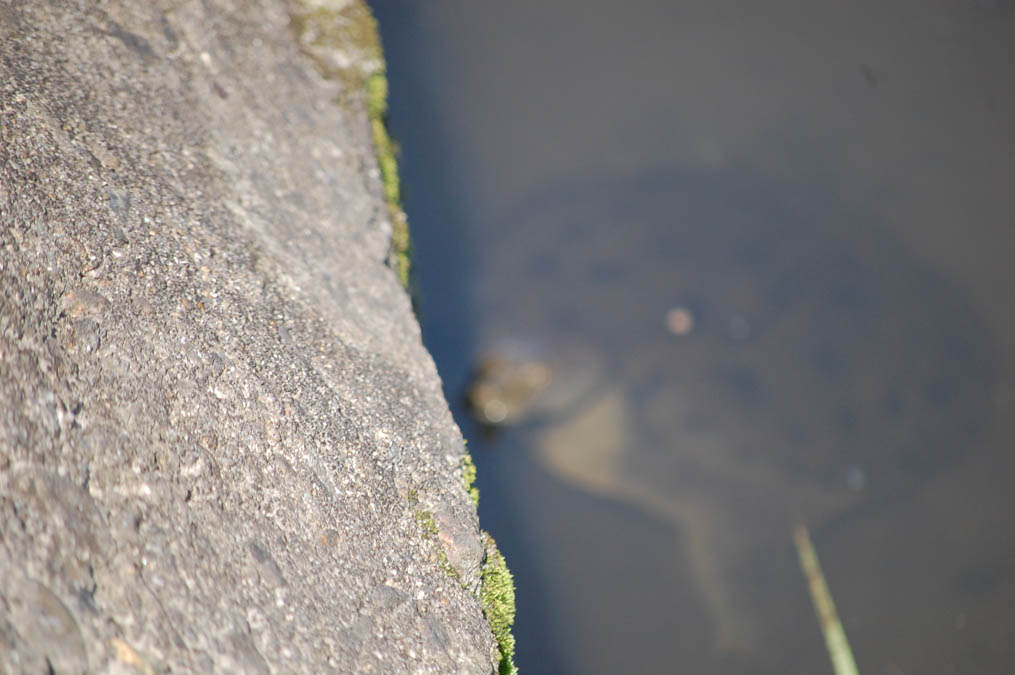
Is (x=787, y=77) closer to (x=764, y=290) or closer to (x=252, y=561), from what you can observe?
(x=764, y=290)

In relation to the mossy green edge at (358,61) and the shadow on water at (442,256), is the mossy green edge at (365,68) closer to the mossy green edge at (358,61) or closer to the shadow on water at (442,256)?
the mossy green edge at (358,61)

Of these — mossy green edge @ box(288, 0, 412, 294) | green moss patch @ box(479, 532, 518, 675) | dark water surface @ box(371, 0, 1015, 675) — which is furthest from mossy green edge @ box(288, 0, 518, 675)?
green moss patch @ box(479, 532, 518, 675)

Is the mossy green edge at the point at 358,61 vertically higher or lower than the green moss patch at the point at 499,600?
higher

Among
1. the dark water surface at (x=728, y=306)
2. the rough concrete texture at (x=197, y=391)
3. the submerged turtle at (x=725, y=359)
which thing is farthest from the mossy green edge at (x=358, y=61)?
the submerged turtle at (x=725, y=359)

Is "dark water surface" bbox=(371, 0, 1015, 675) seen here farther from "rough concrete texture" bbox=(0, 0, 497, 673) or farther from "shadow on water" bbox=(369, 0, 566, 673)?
"rough concrete texture" bbox=(0, 0, 497, 673)

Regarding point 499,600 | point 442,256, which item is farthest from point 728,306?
point 499,600

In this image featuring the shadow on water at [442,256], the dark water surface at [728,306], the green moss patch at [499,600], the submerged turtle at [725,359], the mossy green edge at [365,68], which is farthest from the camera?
the submerged turtle at [725,359]

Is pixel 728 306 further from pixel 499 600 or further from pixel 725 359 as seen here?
pixel 499 600
